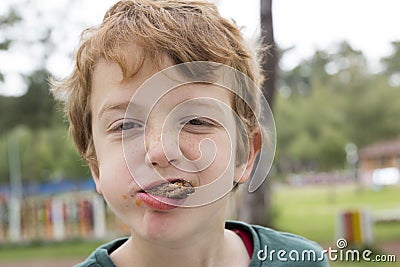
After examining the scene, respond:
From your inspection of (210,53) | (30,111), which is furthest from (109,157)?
(30,111)

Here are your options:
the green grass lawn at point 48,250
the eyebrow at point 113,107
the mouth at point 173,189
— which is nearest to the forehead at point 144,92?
the eyebrow at point 113,107

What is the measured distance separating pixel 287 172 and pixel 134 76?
38537 mm

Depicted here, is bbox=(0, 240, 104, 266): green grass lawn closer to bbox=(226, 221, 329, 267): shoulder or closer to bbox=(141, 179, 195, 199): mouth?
bbox=(226, 221, 329, 267): shoulder

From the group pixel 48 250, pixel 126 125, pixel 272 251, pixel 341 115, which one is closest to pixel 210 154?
pixel 126 125

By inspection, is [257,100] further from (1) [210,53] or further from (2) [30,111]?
(2) [30,111]

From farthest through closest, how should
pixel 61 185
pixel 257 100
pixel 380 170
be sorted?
pixel 380 170 → pixel 61 185 → pixel 257 100

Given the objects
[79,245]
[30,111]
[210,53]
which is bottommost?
[79,245]

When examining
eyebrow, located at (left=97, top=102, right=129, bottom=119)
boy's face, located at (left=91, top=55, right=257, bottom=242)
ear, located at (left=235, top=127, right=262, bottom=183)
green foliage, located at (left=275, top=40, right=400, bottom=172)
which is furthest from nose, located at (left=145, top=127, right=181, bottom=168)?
green foliage, located at (left=275, top=40, right=400, bottom=172)

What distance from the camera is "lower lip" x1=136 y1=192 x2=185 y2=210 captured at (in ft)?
3.72

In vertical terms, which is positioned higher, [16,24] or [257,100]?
[16,24]

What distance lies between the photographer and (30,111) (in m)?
14.9

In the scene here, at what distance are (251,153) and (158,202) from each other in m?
0.37

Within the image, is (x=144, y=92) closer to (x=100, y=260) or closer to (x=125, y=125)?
(x=125, y=125)

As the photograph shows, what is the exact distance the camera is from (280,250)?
59.4 inches
